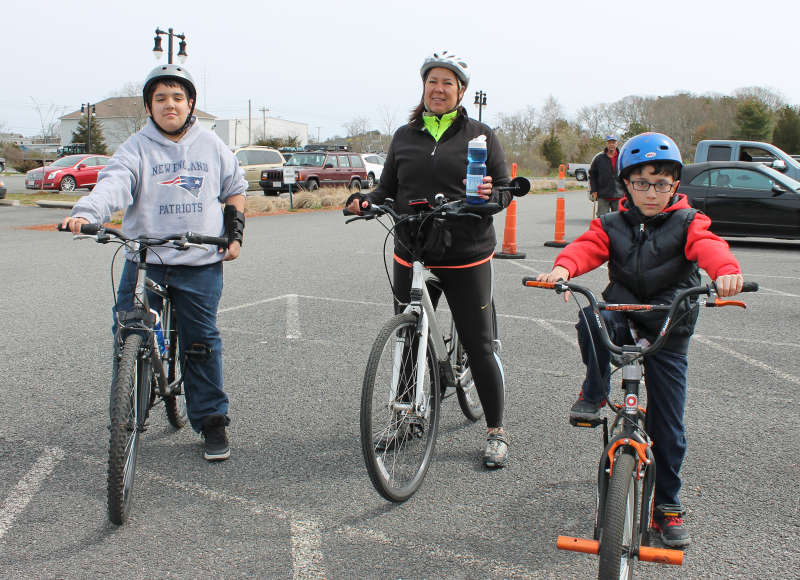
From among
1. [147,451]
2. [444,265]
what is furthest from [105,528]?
[444,265]

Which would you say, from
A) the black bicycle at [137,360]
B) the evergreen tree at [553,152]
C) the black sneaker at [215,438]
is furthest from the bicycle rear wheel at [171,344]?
the evergreen tree at [553,152]

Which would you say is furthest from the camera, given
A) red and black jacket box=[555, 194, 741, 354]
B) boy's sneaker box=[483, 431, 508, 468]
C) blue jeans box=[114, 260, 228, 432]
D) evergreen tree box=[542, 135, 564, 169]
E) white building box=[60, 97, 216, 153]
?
white building box=[60, 97, 216, 153]

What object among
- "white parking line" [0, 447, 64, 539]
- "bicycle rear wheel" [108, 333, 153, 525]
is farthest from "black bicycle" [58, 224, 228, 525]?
"white parking line" [0, 447, 64, 539]

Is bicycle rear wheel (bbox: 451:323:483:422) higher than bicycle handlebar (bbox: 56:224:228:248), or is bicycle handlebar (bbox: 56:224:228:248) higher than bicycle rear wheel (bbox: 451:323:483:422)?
bicycle handlebar (bbox: 56:224:228:248)

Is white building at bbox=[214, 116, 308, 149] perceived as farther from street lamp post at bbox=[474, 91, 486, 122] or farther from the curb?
the curb

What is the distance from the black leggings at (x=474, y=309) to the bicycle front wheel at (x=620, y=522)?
1.36 m

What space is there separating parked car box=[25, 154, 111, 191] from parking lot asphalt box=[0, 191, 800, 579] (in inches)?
905

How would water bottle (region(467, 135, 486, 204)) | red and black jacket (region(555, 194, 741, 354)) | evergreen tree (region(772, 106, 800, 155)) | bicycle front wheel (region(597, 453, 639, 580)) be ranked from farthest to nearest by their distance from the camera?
evergreen tree (region(772, 106, 800, 155))
water bottle (region(467, 135, 486, 204))
red and black jacket (region(555, 194, 741, 354))
bicycle front wheel (region(597, 453, 639, 580))

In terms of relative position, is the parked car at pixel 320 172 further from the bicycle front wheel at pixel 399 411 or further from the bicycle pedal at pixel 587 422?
the bicycle pedal at pixel 587 422

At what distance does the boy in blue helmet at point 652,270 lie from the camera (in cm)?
281

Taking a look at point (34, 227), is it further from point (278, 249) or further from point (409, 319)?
point (409, 319)

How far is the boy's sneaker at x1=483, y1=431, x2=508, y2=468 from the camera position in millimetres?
3756

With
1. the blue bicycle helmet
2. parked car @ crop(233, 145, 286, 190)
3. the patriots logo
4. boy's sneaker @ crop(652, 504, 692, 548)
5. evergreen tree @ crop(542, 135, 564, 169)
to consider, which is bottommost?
boy's sneaker @ crop(652, 504, 692, 548)

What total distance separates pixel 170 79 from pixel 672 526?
3132mm
